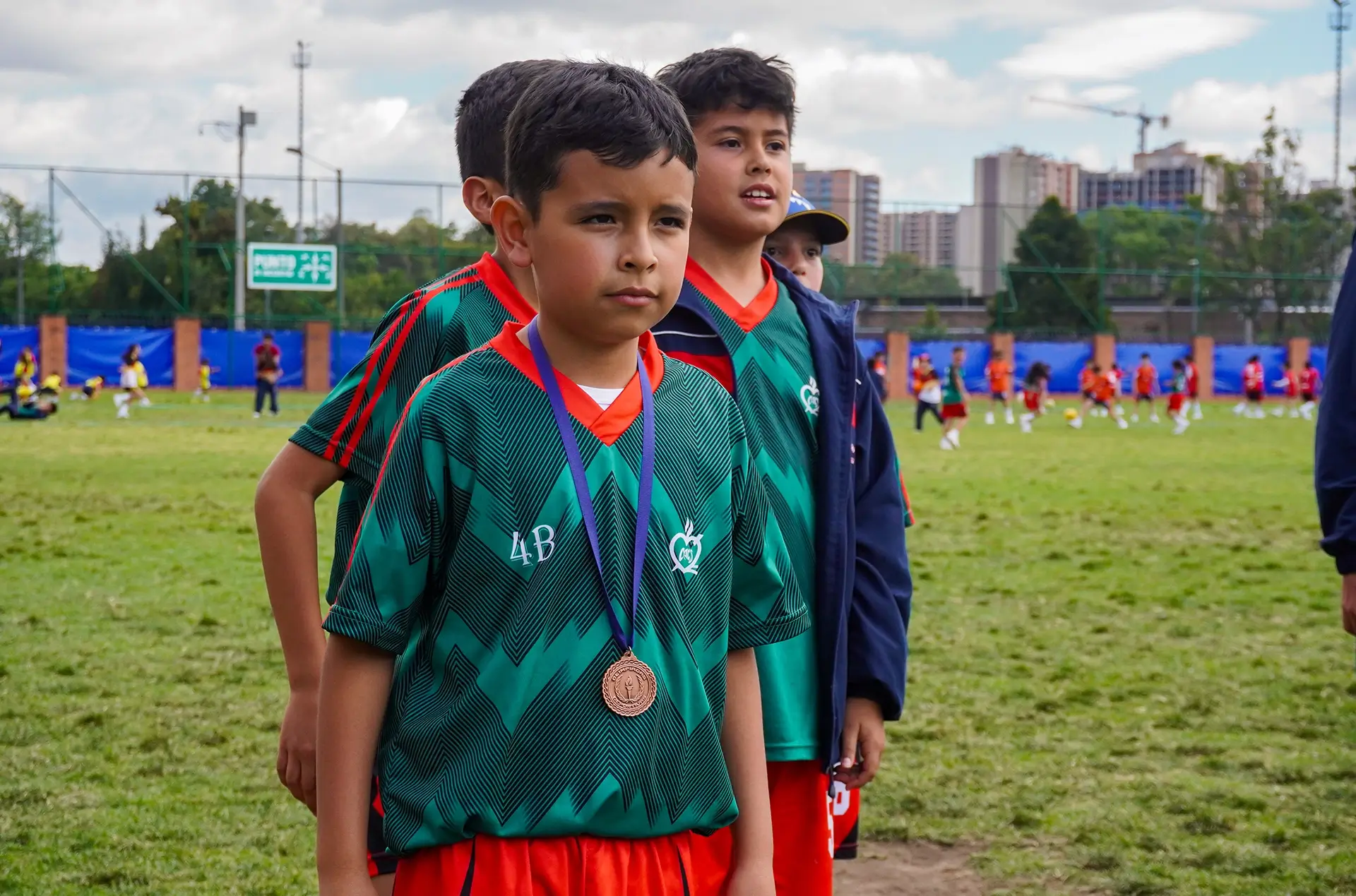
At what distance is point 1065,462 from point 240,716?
15885 mm

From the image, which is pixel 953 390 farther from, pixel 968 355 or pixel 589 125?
pixel 968 355

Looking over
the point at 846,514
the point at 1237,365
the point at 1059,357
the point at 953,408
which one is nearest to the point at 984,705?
the point at 846,514

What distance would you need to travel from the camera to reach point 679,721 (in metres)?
1.92

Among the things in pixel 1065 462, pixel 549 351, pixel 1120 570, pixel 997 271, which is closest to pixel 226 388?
pixel 997 271

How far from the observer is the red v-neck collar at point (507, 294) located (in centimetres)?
241

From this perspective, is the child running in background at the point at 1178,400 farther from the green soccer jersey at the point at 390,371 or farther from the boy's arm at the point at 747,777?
the boy's arm at the point at 747,777

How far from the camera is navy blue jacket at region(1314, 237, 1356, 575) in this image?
333 centimetres

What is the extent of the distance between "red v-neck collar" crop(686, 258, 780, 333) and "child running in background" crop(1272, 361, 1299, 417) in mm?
37935

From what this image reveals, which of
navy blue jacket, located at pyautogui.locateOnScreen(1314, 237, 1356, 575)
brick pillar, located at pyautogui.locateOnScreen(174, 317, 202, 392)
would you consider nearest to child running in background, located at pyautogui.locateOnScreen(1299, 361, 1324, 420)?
brick pillar, located at pyautogui.locateOnScreen(174, 317, 202, 392)

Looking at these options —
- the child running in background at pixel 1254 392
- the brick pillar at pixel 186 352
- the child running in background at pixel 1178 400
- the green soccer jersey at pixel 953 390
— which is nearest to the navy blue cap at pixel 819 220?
the green soccer jersey at pixel 953 390

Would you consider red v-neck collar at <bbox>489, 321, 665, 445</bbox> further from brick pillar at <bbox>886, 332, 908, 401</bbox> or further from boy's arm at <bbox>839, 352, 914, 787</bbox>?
brick pillar at <bbox>886, 332, 908, 401</bbox>

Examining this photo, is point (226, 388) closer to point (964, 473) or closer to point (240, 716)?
point (964, 473)

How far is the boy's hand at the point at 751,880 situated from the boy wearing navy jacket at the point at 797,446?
0.47 m

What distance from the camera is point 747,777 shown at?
2.05 metres
